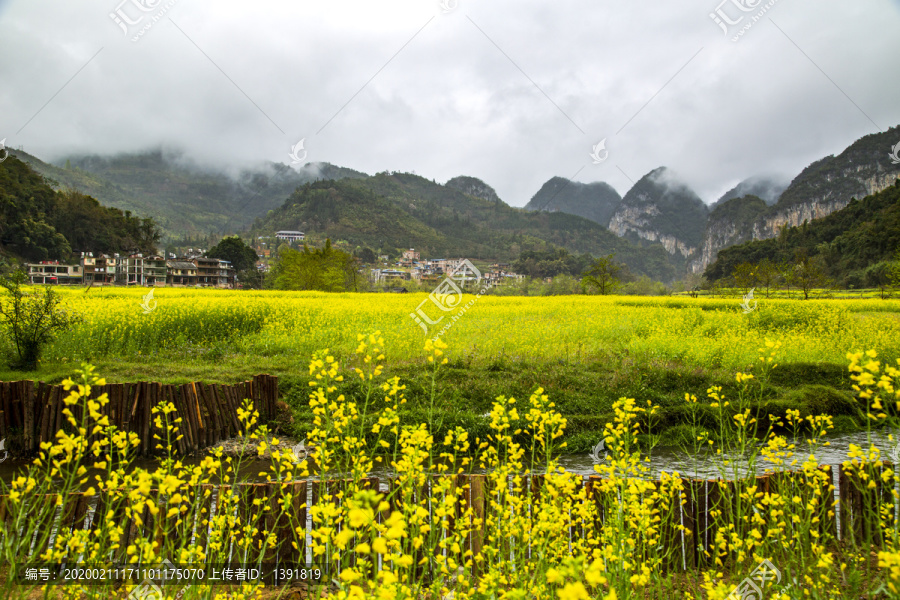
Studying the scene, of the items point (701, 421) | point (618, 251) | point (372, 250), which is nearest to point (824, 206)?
point (618, 251)

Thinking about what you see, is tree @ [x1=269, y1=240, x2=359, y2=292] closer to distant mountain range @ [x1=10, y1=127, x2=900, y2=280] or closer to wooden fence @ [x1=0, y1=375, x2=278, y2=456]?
wooden fence @ [x1=0, y1=375, x2=278, y2=456]

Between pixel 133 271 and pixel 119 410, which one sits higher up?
pixel 133 271

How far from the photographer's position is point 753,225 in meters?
124

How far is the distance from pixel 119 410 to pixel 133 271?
5765 centimetres

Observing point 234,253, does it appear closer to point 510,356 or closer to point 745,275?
point 745,275

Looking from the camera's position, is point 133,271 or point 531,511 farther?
point 133,271

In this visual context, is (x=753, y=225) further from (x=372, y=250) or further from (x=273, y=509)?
(x=273, y=509)

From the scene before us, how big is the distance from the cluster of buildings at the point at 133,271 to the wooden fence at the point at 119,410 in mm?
45307

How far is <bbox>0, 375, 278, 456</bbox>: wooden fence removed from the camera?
6.16 m

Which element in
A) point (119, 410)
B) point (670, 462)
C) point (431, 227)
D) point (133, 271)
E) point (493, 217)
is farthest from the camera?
point (493, 217)

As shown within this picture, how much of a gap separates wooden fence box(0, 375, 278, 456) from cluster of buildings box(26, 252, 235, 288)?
4531 cm

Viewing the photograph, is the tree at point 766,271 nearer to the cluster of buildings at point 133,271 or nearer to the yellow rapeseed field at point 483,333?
the yellow rapeseed field at point 483,333

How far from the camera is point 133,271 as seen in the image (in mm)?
54469

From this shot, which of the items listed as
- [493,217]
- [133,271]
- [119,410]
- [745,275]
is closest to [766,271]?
[745,275]
